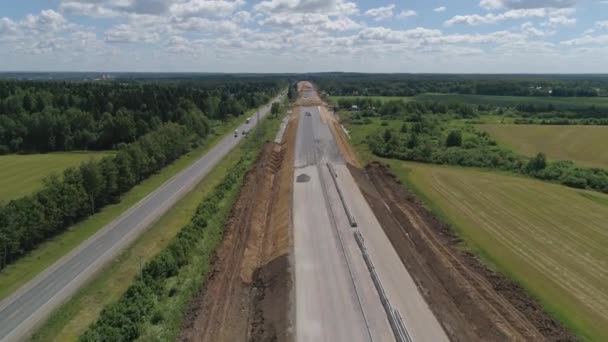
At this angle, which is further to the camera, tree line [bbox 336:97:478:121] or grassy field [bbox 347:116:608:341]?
tree line [bbox 336:97:478:121]

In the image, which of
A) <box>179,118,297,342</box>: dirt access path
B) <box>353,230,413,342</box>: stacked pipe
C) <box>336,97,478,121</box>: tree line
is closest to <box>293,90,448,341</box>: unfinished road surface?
<box>353,230,413,342</box>: stacked pipe

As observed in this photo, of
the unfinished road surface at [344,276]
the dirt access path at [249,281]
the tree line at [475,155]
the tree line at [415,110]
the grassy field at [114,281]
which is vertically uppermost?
the tree line at [415,110]

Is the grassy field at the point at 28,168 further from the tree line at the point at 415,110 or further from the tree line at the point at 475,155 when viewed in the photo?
the tree line at the point at 415,110

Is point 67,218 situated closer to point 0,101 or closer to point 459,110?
point 0,101

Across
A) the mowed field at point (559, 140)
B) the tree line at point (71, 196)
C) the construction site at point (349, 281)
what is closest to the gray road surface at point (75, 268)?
the tree line at point (71, 196)

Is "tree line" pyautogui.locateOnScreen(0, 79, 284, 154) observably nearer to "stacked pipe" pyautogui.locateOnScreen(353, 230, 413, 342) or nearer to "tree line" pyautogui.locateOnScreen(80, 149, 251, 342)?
"tree line" pyautogui.locateOnScreen(80, 149, 251, 342)

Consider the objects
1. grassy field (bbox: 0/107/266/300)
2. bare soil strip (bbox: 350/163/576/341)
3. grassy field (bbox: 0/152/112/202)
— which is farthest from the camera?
grassy field (bbox: 0/152/112/202)

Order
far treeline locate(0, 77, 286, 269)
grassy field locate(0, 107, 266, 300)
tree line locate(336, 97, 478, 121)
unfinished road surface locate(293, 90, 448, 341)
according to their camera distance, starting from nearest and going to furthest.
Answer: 1. unfinished road surface locate(293, 90, 448, 341)
2. grassy field locate(0, 107, 266, 300)
3. far treeline locate(0, 77, 286, 269)
4. tree line locate(336, 97, 478, 121)
